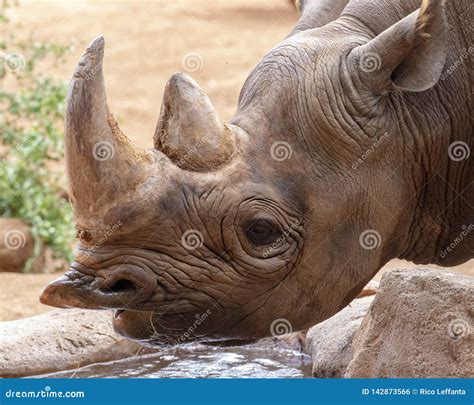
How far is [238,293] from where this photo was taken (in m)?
4.81

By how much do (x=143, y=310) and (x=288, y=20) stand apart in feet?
61.5

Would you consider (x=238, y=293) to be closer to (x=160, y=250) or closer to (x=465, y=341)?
(x=160, y=250)

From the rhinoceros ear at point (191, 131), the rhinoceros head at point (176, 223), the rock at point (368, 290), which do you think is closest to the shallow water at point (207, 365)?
the rock at point (368, 290)

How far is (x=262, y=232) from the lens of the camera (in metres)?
4.79

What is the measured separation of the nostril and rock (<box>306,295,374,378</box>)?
2.38 m

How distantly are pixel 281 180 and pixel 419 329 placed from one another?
139 centimetres

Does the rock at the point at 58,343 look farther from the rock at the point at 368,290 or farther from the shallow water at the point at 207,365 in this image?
the rock at the point at 368,290

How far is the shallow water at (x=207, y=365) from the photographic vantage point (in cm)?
692

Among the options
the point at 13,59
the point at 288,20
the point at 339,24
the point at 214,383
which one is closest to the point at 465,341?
the point at 214,383

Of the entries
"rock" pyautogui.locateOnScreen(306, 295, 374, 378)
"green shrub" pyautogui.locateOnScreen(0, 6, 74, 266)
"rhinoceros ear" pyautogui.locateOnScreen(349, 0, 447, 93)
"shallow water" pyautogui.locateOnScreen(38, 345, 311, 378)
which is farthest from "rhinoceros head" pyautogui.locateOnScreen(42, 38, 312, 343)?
"green shrub" pyautogui.locateOnScreen(0, 6, 74, 266)

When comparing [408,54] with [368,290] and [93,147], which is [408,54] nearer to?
[93,147]

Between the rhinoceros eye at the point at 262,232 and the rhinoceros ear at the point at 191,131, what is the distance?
0.30m

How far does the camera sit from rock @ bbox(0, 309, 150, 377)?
714cm

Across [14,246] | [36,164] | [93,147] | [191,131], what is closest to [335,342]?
[191,131]
